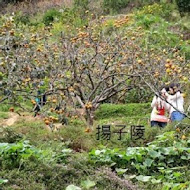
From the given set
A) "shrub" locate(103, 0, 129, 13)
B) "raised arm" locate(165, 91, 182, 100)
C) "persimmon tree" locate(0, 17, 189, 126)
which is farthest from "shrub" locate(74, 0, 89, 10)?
"raised arm" locate(165, 91, 182, 100)

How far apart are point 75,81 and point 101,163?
2.86 metres

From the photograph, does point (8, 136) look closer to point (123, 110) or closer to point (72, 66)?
point (72, 66)

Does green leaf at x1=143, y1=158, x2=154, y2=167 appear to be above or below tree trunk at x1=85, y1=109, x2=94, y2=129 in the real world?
above

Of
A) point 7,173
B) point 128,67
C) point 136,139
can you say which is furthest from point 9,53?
point 128,67

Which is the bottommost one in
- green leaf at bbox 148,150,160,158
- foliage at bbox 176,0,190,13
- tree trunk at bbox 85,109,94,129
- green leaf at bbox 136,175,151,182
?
tree trunk at bbox 85,109,94,129

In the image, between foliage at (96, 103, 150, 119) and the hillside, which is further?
foliage at (96, 103, 150, 119)

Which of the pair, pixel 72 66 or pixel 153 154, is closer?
pixel 153 154

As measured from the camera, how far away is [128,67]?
7609 millimetres

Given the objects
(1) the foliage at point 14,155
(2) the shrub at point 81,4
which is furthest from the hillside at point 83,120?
(2) the shrub at point 81,4

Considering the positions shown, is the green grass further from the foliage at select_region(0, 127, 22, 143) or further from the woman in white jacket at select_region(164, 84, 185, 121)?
the foliage at select_region(0, 127, 22, 143)

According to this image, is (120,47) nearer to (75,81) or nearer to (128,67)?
(128,67)

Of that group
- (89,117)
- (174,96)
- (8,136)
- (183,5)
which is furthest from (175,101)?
(183,5)

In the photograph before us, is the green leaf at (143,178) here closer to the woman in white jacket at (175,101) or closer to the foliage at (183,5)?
the woman in white jacket at (175,101)

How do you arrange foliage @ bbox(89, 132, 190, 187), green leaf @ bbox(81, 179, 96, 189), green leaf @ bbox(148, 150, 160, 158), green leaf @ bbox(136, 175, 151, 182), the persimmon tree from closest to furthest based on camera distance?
1. green leaf @ bbox(81, 179, 96, 189)
2. green leaf @ bbox(136, 175, 151, 182)
3. foliage @ bbox(89, 132, 190, 187)
4. green leaf @ bbox(148, 150, 160, 158)
5. the persimmon tree
